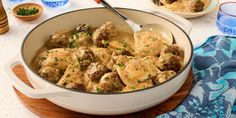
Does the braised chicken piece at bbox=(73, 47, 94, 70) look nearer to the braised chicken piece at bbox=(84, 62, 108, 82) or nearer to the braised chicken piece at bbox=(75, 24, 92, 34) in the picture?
the braised chicken piece at bbox=(84, 62, 108, 82)

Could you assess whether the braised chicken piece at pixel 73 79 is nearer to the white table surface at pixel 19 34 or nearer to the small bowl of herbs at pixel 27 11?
the white table surface at pixel 19 34

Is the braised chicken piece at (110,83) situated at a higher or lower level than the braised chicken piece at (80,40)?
higher

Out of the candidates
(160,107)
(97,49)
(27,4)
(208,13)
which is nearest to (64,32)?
(97,49)

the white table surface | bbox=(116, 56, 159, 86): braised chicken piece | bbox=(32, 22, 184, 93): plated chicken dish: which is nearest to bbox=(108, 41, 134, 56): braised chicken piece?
bbox=(32, 22, 184, 93): plated chicken dish


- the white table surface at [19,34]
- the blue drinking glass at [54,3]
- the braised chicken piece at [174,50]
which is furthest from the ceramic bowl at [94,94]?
the blue drinking glass at [54,3]

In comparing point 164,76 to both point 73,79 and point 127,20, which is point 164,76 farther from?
point 127,20

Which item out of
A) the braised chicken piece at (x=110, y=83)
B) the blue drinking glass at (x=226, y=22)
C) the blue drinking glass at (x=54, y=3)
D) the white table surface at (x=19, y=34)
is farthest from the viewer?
the blue drinking glass at (x=54, y=3)
